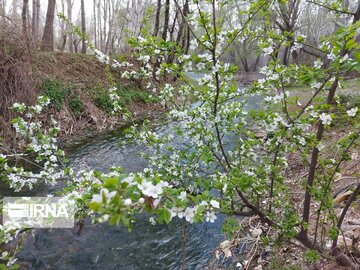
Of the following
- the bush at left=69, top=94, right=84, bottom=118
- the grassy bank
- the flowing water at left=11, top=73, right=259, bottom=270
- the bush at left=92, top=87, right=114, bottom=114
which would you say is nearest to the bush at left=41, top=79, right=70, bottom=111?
the grassy bank

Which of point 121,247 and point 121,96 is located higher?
point 121,96

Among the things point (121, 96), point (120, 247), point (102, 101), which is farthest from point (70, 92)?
point (120, 247)

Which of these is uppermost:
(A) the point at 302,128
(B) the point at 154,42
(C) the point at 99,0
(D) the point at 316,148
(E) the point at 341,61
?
(C) the point at 99,0

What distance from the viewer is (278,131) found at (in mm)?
2117

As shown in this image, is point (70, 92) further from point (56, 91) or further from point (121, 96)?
point (121, 96)

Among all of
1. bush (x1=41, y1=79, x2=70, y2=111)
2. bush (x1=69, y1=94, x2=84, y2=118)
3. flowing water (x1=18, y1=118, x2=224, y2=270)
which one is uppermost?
bush (x1=41, y1=79, x2=70, y2=111)

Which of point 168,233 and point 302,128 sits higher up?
point 302,128

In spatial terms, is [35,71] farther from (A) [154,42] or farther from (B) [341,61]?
(B) [341,61]

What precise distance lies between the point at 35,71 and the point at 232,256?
7.39 m

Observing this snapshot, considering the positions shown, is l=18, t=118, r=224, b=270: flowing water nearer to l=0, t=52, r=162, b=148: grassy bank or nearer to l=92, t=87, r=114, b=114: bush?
l=0, t=52, r=162, b=148: grassy bank

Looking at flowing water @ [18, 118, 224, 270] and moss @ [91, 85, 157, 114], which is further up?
moss @ [91, 85, 157, 114]

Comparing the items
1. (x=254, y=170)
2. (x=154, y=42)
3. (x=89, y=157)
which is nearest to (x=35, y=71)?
(x=89, y=157)

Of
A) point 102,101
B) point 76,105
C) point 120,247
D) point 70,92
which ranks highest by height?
point 70,92

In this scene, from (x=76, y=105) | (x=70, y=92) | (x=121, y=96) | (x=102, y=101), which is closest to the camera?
(x=76, y=105)
